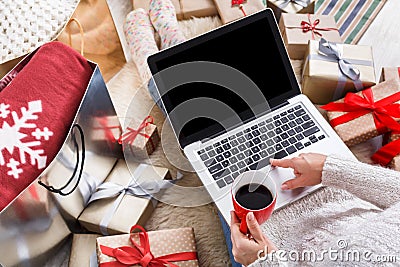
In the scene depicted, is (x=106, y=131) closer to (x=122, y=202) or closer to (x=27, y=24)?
(x=122, y=202)

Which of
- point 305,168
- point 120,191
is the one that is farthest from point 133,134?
point 305,168

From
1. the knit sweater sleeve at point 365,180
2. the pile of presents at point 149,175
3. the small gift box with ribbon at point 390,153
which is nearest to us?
the knit sweater sleeve at point 365,180

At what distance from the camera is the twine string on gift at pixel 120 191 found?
976 mm

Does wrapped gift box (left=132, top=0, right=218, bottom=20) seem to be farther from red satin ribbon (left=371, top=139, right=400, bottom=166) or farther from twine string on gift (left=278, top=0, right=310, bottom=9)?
red satin ribbon (left=371, top=139, right=400, bottom=166)

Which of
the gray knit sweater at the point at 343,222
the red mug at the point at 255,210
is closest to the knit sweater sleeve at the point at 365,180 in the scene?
the gray knit sweater at the point at 343,222

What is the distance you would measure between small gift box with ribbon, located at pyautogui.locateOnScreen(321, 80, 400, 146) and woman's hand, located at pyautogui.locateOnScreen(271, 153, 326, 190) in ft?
0.73

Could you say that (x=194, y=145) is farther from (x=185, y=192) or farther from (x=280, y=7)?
(x=280, y=7)

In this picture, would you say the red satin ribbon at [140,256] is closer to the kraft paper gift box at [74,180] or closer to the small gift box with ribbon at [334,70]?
the kraft paper gift box at [74,180]

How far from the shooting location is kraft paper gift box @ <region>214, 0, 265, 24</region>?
1306 mm

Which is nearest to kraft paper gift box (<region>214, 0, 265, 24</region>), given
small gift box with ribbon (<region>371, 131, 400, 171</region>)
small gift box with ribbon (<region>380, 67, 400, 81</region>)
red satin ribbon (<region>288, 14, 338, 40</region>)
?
red satin ribbon (<region>288, 14, 338, 40</region>)

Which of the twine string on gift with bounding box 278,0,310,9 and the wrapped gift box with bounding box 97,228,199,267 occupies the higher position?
the twine string on gift with bounding box 278,0,310,9

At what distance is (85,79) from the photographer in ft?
3.08

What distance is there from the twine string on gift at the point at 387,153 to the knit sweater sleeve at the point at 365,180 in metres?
0.25

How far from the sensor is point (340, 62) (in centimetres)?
113
